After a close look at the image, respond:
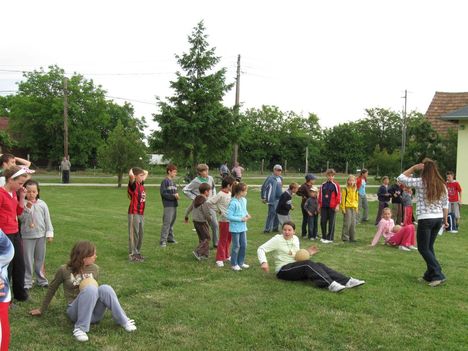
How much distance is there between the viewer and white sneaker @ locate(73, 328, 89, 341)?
15.7ft

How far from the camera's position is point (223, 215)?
342 inches

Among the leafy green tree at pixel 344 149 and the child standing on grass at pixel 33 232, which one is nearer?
the child standing on grass at pixel 33 232

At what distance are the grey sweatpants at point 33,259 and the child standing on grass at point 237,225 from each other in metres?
2.96

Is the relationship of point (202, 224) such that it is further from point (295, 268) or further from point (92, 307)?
point (92, 307)

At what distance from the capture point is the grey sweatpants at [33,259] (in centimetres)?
643

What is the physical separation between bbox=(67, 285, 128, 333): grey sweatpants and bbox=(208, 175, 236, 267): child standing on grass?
3354 mm

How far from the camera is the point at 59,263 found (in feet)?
26.6

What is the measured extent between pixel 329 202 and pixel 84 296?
7688 mm

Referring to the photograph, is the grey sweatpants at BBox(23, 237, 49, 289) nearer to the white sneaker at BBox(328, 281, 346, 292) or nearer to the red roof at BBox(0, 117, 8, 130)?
the white sneaker at BBox(328, 281, 346, 292)

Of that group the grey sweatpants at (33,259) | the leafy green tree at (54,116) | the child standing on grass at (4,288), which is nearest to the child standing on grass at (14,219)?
the grey sweatpants at (33,259)

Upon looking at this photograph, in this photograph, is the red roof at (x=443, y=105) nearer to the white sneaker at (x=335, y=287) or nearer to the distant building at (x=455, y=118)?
the distant building at (x=455, y=118)

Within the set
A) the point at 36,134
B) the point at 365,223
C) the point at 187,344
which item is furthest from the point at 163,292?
the point at 36,134

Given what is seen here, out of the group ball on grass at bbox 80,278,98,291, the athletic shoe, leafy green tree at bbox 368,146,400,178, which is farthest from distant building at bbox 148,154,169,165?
ball on grass at bbox 80,278,98,291

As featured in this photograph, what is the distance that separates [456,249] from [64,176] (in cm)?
2558
